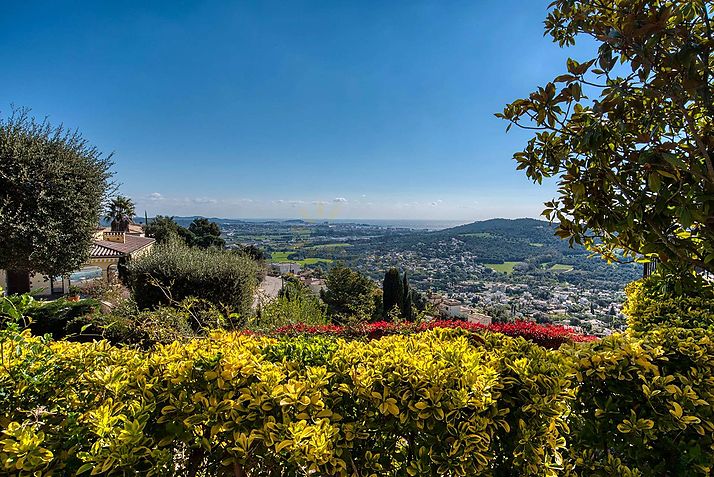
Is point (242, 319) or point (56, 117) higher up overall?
point (56, 117)

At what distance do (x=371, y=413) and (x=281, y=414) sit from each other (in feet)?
1.28

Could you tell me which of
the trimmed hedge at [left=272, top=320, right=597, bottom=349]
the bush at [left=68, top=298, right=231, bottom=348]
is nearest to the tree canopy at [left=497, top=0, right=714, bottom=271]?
the bush at [left=68, top=298, right=231, bottom=348]

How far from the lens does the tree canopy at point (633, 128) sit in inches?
55.8

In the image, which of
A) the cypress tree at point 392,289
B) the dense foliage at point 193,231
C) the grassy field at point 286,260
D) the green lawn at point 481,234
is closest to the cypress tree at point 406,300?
the cypress tree at point 392,289

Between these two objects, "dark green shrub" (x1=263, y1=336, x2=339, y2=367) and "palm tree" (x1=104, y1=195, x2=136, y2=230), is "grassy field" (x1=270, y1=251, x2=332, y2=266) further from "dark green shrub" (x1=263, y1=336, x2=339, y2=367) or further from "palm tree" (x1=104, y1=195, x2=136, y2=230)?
"dark green shrub" (x1=263, y1=336, x2=339, y2=367)

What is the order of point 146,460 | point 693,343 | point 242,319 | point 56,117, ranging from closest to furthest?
point 146,460
point 693,343
point 242,319
point 56,117

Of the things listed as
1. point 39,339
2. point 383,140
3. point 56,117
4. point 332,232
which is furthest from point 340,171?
point 332,232

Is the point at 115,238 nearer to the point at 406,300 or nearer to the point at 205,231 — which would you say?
the point at 205,231

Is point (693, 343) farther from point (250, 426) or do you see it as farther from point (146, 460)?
point (146, 460)

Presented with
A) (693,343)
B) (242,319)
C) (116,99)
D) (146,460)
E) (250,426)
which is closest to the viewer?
(146,460)

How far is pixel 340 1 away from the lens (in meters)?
7.02

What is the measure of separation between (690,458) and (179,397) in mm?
2159

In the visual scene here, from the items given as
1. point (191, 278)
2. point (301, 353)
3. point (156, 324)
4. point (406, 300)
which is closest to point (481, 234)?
point (406, 300)

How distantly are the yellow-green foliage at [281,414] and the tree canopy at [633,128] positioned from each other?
824 millimetres
